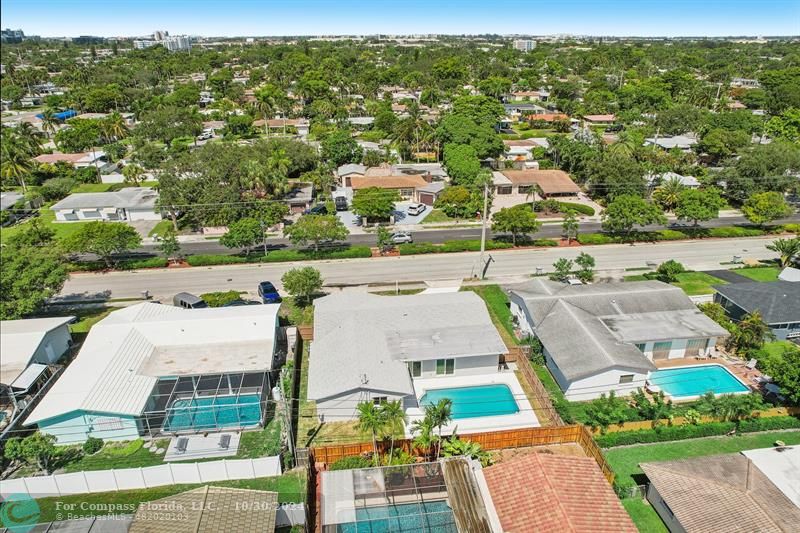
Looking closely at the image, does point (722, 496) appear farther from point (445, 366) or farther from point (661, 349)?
point (445, 366)

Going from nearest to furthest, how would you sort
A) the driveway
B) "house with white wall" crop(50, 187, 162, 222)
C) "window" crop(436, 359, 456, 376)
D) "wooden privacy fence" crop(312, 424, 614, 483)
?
"wooden privacy fence" crop(312, 424, 614, 483) < "window" crop(436, 359, 456, 376) < the driveway < "house with white wall" crop(50, 187, 162, 222)

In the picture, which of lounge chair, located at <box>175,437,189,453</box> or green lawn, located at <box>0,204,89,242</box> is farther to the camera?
green lawn, located at <box>0,204,89,242</box>

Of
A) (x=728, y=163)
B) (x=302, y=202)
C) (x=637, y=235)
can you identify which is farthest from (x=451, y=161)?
(x=728, y=163)

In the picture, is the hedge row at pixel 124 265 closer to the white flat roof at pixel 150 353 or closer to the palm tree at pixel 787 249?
the white flat roof at pixel 150 353

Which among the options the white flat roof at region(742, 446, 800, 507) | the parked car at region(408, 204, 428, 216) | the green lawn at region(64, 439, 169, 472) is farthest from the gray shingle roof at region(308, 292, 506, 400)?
the parked car at region(408, 204, 428, 216)

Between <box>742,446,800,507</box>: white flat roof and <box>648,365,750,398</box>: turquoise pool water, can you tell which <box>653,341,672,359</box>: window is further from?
<box>742,446,800,507</box>: white flat roof

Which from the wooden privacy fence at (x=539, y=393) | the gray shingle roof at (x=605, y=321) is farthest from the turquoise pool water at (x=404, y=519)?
the gray shingle roof at (x=605, y=321)

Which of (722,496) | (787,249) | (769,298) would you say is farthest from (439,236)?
(722,496)

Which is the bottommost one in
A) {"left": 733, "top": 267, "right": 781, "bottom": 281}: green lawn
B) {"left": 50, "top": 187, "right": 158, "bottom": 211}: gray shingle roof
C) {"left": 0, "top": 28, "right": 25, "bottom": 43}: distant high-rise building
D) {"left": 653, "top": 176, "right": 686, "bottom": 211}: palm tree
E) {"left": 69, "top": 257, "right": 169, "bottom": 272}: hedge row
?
{"left": 69, "top": 257, "right": 169, "bottom": 272}: hedge row
